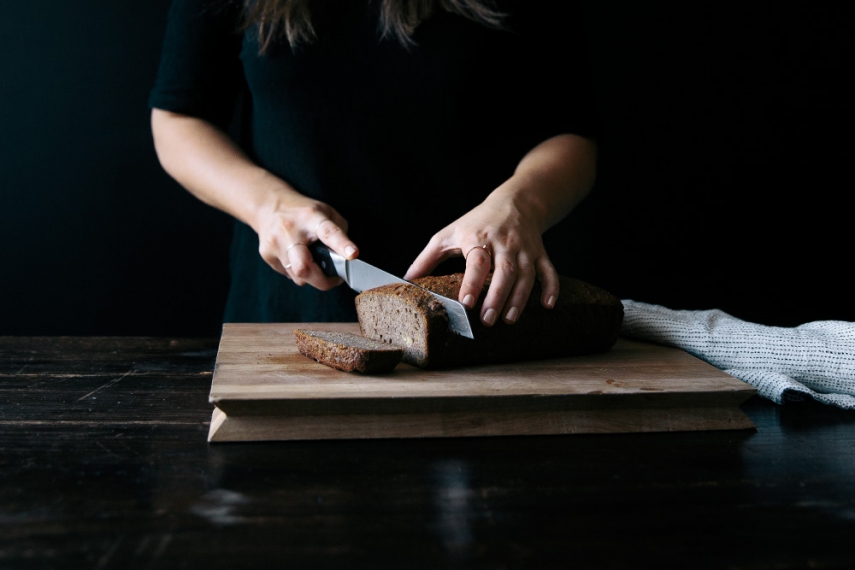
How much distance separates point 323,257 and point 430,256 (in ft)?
0.98

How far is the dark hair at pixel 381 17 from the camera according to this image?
1999mm

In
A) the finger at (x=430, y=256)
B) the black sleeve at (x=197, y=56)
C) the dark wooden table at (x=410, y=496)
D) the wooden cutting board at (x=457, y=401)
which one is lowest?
the dark wooden table at (x=410, y=496)

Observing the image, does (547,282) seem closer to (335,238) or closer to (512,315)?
(512,315)

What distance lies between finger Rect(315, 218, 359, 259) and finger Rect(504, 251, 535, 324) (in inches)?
14.7

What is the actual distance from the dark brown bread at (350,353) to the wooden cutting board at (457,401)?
0.02 m

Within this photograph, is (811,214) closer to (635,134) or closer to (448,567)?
(635,134)

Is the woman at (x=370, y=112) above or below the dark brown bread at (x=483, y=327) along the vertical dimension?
above

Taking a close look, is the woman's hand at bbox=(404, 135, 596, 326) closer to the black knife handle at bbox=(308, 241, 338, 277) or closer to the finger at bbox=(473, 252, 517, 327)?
the finger at bbox=(473, 252, 517, 327)

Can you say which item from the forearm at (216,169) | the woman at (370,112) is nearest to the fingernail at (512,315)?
the woman at (370,112)

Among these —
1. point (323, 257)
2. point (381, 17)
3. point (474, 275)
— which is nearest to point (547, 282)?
point (474, 275)

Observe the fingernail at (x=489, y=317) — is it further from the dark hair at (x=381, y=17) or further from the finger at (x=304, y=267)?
the dark hair at (x=381, y=17)

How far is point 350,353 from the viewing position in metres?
1.34

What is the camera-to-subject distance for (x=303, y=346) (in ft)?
4.92

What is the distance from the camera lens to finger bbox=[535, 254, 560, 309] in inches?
61.9
